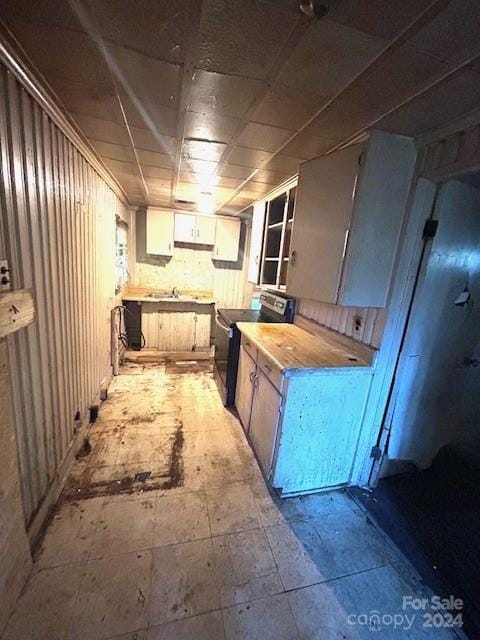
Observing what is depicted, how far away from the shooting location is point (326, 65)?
1.01m

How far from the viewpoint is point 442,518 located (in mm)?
1722

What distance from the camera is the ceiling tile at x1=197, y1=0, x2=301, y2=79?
806 millimetres

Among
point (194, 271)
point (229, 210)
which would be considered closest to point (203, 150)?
point (229, 210)

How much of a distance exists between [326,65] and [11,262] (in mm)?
1503

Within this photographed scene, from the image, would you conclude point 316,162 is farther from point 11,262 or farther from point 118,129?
point 11,262

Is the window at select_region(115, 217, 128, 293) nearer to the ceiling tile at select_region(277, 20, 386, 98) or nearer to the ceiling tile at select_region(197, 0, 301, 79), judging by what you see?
the ceiling tile at select_region(197, 0, 301, 79)

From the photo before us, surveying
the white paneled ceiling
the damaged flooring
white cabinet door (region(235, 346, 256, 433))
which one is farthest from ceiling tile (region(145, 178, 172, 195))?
the damaged flooring

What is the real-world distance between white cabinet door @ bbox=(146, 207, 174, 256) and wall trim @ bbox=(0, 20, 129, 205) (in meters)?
2.05

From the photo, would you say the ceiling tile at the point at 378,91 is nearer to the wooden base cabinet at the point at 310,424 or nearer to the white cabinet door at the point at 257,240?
the wooden base cabinet at the point at 310,424

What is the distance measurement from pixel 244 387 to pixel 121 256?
8.43 feet

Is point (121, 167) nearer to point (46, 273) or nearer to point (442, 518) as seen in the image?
point (46, 273)

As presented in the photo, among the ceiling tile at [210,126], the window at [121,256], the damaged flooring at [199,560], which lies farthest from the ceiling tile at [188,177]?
the damaged flooring at [199,560]

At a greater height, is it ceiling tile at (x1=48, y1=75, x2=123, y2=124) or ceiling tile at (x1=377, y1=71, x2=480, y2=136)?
ceiling tile at (x1=377, y1=71, x2=480, y2=136)

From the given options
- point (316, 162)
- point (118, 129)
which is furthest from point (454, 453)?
point (118, 129)
